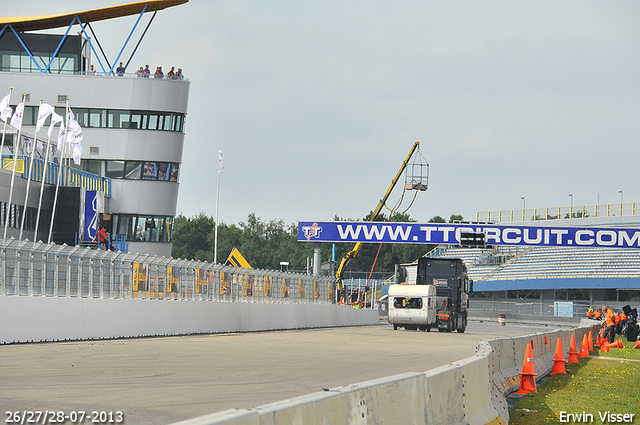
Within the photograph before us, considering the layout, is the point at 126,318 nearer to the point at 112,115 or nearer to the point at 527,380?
the point at 527,380

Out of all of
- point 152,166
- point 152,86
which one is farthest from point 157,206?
point 152,86

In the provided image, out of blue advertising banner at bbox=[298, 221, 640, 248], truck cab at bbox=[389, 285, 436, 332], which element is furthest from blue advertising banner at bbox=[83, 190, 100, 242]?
truck cab at bbox=[389, 285, 436, 332]

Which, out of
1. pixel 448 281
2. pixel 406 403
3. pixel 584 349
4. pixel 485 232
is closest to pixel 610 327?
pixel 584 349

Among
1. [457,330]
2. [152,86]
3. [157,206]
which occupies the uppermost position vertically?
[152,86]

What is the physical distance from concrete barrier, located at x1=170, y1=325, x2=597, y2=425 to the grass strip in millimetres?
594

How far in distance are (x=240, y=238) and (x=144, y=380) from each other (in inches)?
5975

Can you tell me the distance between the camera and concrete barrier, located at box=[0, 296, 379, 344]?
2038 cm

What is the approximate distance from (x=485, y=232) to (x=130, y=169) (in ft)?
81.5

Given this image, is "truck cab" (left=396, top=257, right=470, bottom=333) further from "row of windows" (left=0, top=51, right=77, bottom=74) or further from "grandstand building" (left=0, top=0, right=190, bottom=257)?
"row of windows" (left=0, top=51, right=77, bottom=74)

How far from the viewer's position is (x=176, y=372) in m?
14.8

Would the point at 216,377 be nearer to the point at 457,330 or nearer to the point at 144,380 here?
the point at 144,380

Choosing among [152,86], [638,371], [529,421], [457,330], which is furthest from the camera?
[152,86]

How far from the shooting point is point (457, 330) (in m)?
43.8

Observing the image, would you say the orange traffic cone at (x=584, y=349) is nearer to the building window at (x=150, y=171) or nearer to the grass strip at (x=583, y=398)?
the grass strip at (x=583, y=398)
